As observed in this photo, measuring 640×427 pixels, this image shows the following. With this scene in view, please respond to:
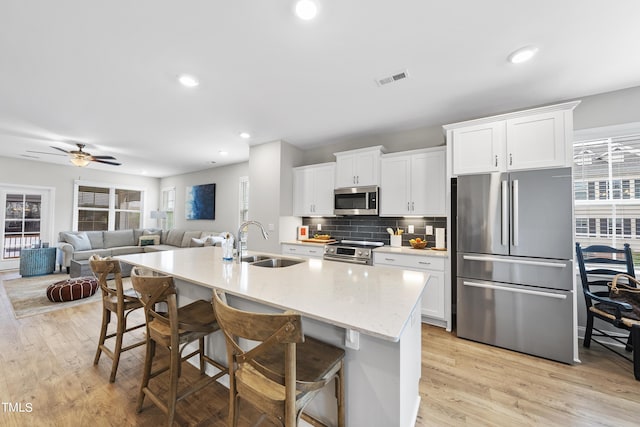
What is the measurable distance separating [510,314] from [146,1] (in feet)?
12.8

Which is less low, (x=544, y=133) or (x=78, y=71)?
(x=78, y=71)

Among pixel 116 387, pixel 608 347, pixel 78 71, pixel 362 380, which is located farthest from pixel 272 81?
pixel 608 347

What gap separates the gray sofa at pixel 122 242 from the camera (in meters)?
5.31

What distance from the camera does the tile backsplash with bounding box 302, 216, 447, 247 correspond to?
3533 millimetres

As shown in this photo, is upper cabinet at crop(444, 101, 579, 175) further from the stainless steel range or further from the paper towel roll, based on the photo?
the stainless steel range

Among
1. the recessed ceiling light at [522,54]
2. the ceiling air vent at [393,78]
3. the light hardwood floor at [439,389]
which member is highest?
the ceiling air vent at [393,78]

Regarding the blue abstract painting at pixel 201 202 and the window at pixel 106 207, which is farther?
the window at pixel 106 207

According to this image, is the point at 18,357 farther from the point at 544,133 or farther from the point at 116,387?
the point at 544,133

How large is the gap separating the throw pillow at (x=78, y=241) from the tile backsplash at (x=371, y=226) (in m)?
5.16

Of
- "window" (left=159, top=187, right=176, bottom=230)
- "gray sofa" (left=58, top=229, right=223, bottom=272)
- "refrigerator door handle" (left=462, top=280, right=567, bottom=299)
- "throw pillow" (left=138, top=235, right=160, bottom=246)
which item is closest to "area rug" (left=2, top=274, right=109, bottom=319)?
"gray sofa" (left=58, top=229, right=223, bottom=272)

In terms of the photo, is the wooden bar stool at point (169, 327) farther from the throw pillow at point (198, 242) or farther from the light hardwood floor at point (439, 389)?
the throw pillow at point (198, 242)

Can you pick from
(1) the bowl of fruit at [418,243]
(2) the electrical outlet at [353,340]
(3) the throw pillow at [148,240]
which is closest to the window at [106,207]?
(3) the throw pillow at [148,240]

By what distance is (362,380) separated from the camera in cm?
125


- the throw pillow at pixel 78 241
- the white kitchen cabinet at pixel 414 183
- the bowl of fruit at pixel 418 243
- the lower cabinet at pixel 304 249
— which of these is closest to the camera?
the white kitchen cabinet at pixel 414 183
